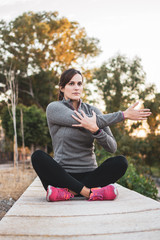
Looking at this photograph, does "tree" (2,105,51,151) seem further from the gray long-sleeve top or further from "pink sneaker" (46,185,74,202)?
"pink sneaker" (46,185,74,202)

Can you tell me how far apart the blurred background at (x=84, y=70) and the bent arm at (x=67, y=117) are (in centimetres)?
111

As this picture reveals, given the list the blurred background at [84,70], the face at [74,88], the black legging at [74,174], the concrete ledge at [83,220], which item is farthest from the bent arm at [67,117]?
the blurred background at [84,70]

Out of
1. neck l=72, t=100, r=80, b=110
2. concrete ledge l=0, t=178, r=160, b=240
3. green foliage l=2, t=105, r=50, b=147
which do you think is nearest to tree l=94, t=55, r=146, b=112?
green foliage l=2, t=105, r=50, b=147

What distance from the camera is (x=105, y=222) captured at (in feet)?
4.70

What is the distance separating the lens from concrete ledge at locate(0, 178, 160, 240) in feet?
4.14

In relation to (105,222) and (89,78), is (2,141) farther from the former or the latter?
(105,222)

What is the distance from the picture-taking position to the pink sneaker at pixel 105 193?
6.57 feet

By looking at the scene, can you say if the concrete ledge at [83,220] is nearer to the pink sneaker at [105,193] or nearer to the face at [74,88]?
the pink sneaker at [105,193]

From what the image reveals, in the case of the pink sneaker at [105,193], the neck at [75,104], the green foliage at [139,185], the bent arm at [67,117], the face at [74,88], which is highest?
the face at [74,88]

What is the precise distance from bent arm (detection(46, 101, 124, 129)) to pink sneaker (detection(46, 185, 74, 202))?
0.51m

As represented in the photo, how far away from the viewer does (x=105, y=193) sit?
2.02 m

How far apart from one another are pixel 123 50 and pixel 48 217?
1194cm

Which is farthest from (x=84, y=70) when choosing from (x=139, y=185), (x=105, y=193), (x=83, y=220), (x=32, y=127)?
(x=83, y=220)

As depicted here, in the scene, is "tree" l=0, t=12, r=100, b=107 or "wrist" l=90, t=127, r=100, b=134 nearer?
"wrist" l=90, t=127, r=100, b=134
